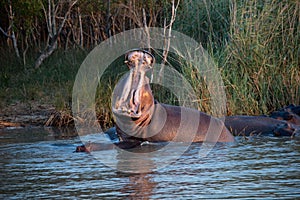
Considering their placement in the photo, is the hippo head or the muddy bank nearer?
the hippo head

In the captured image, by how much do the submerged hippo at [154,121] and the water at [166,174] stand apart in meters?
0.21

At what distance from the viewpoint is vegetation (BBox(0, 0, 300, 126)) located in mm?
9172

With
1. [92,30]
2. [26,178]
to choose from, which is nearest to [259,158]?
[26,178]

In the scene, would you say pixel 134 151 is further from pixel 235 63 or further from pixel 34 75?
pixel 34 75

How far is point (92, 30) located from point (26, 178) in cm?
1068

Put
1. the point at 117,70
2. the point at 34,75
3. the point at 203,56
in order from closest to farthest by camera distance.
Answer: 1. the point at 203,56
2. the point at 117,70
3. the point at 34,75

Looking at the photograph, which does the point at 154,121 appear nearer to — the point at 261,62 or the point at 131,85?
the point at 131,85

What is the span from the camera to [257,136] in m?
7.72

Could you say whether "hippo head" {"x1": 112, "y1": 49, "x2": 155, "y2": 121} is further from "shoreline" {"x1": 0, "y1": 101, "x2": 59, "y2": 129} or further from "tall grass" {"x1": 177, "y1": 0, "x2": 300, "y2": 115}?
"shoreline" {"x1": 0, "y1": 101, "x2": 59, "y2": 129}

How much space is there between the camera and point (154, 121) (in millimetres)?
6742

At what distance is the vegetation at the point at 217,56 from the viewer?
9.17m

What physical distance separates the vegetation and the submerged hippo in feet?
3.18

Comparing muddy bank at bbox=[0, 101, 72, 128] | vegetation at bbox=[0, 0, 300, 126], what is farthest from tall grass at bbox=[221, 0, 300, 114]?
muddy bank at bbox=[0, 101, 72, 128]

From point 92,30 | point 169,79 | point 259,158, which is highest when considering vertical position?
point 92,30
